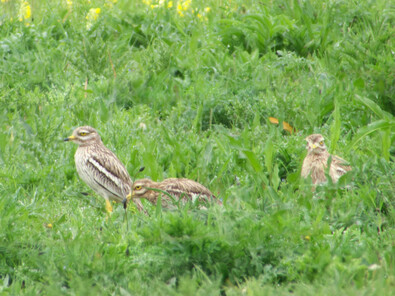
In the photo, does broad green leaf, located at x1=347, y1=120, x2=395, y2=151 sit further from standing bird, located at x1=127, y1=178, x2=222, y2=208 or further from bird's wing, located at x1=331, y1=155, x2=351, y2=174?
standing bird, located at x1=127, y1=178, x2=222, y2=208

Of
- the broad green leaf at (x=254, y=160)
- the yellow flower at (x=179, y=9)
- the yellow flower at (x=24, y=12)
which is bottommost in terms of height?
the yellow flower at (x=179, y=9)

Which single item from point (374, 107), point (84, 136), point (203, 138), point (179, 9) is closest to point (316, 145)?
point (374, 107)

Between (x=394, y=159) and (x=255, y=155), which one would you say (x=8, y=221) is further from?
(x=394, y=159)

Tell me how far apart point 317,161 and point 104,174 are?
7.30ft

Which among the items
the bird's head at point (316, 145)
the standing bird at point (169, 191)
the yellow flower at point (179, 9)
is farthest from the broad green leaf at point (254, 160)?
the yellow flower at point (179, 9)

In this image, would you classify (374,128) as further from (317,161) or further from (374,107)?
(317,161)

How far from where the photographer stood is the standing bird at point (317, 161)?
6.52m

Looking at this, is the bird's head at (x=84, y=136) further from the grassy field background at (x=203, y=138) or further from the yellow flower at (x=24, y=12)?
the yellow flower at (x=24, y=12)

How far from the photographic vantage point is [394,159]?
252 inches

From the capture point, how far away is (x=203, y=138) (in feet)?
25.6

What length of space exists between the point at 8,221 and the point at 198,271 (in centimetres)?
164

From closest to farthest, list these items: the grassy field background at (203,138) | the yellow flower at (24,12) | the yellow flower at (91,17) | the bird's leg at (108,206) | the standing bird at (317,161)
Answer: the grassy field background at (203,138)
the bird's leg at (108,206)
the standing bird at (317,161)
the yellow flower at (91,17)
the yellow flower at (24,12)

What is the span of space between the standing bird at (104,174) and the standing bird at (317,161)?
5.97 feet

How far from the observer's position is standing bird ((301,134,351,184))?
21.4ft
